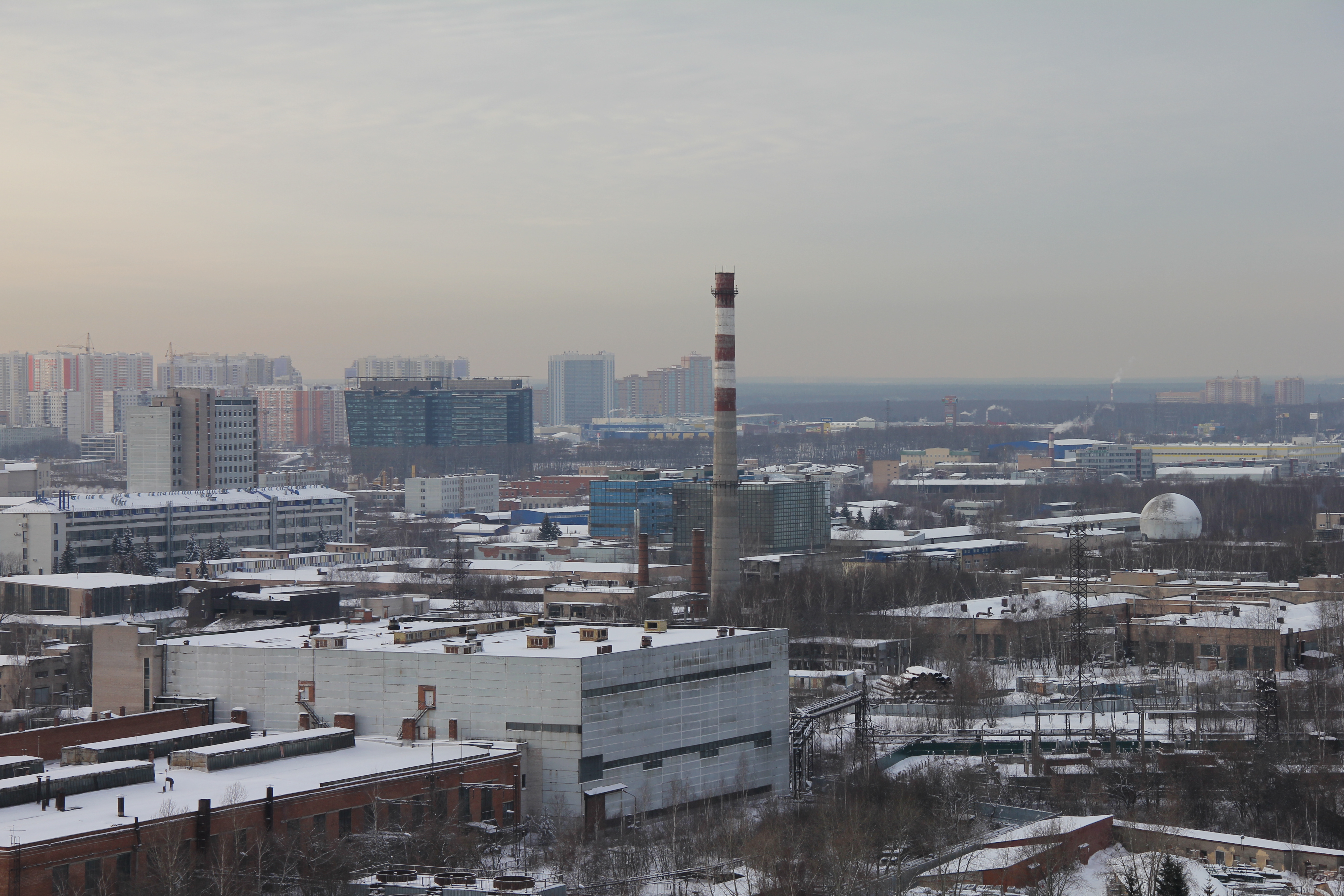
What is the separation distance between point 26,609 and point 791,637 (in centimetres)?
1779

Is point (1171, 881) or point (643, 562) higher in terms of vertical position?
point (643, 562)

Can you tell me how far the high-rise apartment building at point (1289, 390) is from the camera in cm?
18775

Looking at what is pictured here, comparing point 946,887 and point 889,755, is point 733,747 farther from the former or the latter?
point 946,887

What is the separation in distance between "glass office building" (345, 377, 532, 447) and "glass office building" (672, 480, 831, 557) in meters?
51.4

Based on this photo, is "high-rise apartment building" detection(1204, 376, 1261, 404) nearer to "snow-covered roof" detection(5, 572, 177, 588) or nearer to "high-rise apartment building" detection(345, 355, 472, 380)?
"high-rise apartment building" detection(345, 355, 472, 380)

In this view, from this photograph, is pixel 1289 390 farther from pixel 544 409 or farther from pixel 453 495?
pixel 453 495

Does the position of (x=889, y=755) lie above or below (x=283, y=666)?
below

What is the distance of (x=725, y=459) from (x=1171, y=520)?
24135 mm

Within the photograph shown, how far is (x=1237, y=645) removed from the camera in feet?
112

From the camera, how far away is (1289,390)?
189125 millimetres

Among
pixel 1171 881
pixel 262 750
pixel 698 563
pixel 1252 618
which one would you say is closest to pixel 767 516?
pixel 698 563

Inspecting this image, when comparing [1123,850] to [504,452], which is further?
[504,452]

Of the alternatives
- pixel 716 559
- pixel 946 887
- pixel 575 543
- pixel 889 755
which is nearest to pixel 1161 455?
pixel 575 543

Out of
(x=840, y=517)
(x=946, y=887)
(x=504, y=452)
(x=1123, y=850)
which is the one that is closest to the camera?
(x=946, y=887)
